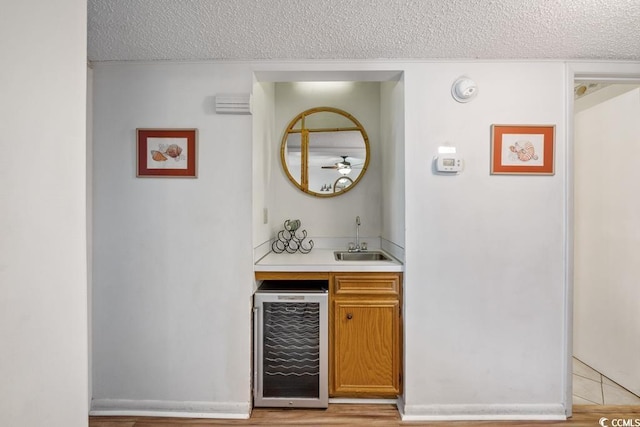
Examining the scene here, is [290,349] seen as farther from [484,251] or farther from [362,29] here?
[362,29]

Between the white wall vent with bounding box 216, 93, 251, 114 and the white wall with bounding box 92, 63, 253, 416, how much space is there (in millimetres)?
45

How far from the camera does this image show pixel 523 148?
7.48 feet

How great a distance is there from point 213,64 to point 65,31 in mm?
1357

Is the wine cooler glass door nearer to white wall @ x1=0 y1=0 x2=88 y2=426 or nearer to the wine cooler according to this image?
the wine cooler

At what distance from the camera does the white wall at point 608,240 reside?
260 centimetres

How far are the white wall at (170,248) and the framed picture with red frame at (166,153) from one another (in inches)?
1.8

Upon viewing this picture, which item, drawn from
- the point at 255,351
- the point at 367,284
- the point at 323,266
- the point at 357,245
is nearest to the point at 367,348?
the point at 367,284

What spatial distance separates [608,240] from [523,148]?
4.11 feet

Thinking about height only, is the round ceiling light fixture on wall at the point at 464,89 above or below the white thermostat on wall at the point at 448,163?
above

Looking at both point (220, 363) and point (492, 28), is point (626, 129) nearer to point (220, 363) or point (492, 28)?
point (492, 28)

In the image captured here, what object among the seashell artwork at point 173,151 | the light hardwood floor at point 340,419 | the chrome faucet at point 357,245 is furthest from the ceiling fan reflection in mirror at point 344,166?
the light hardwood floor at point 340,419

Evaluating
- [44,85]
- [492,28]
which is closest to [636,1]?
[492,28]

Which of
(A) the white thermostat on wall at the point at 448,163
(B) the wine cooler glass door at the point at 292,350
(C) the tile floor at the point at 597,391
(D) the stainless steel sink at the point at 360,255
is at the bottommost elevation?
(C) the tile floor at the point at 597,391

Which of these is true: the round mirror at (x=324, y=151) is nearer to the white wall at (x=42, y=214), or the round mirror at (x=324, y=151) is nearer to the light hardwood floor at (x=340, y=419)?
the light hardwood floor at (x=340, y=419)
